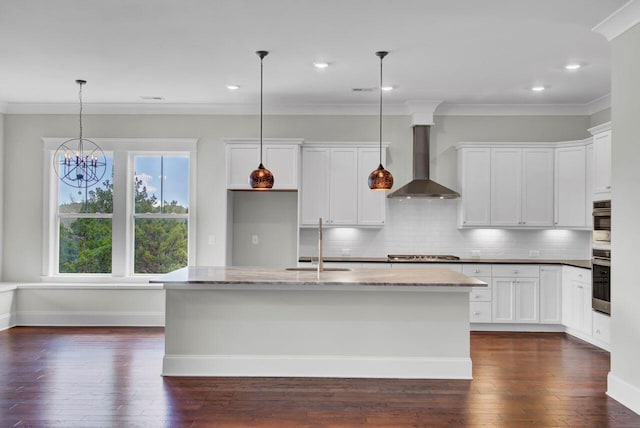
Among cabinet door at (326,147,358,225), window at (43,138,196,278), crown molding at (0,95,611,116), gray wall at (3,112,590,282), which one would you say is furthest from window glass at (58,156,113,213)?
cabinet door at (326,147,358,225)

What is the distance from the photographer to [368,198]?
672 cm

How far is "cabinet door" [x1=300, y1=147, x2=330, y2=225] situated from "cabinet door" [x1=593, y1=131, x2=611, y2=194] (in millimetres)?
3097

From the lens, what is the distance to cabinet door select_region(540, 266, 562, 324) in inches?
250

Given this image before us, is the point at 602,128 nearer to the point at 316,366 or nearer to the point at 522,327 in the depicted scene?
the point at 522,327

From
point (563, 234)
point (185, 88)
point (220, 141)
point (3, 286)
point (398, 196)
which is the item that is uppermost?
point (185, 88)

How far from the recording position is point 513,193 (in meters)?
6.64

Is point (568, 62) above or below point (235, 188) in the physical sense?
above

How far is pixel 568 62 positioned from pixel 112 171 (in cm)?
563

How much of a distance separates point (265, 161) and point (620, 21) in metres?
4.07

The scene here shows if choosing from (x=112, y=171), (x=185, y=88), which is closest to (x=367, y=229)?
(x=185, y=88)

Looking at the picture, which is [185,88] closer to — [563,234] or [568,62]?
[568,62]

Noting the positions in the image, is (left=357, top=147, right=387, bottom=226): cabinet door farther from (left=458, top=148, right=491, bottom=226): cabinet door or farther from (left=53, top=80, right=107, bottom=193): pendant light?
(left=53, top=80, right=107, bottom=193): pendant light

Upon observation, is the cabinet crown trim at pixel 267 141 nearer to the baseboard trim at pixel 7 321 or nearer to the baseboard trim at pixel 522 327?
the baseboard trim at pixel 522 327

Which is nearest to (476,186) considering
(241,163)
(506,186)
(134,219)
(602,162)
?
(506,186)
